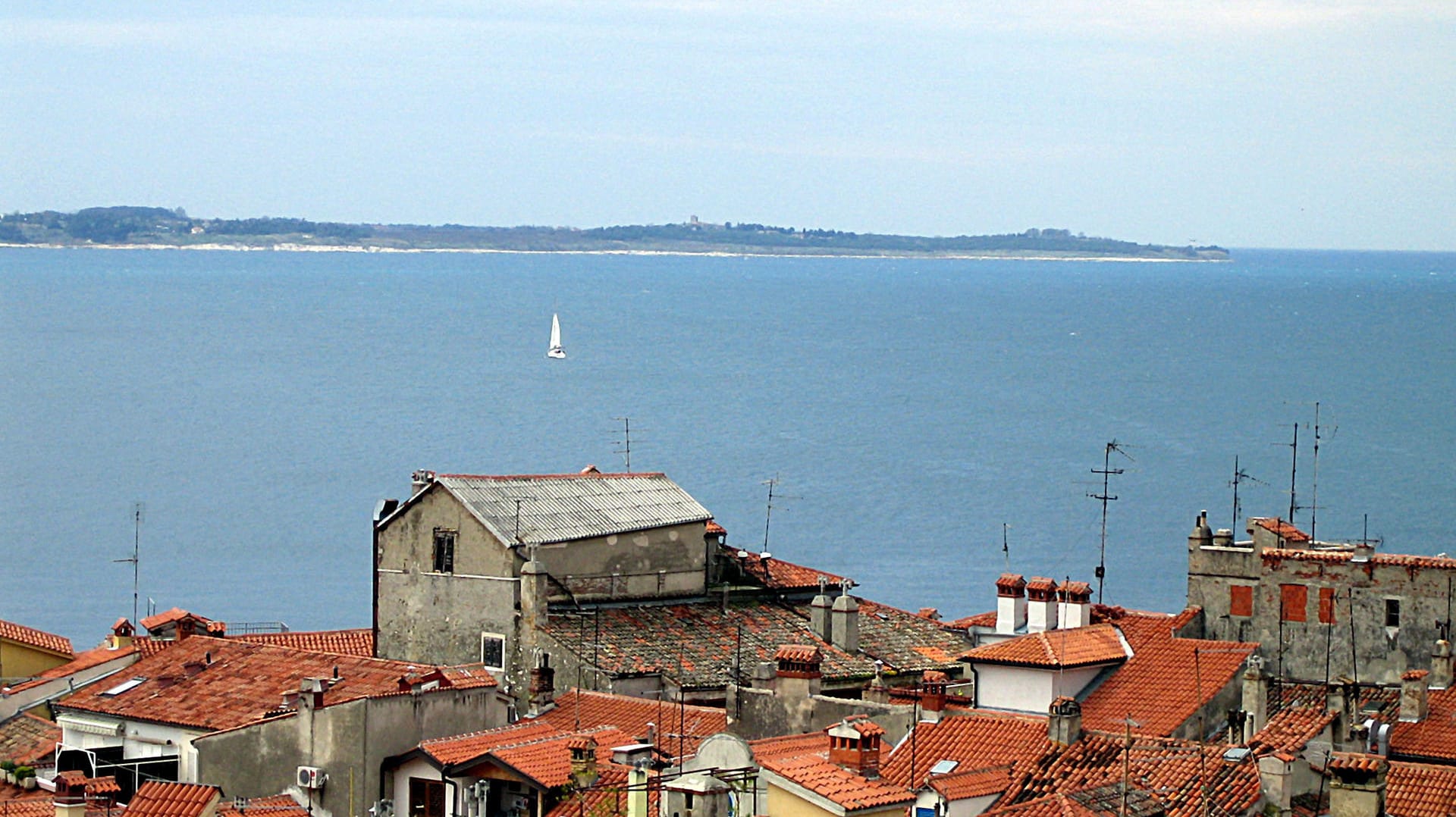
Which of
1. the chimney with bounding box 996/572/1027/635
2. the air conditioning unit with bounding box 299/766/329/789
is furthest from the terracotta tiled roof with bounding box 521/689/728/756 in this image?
the chimney with bounding box 996/572/1027/635

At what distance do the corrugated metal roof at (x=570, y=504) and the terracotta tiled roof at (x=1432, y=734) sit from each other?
12.0 m

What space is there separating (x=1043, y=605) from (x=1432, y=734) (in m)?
A: 6.27

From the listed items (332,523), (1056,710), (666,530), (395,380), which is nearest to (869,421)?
(395,380)

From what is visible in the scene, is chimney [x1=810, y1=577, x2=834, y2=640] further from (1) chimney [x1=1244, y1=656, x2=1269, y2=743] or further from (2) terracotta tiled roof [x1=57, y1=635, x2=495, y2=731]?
(1) chimney [x1=1244, y1=656, x2=1269, y2=743]

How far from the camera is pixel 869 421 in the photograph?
498 ft

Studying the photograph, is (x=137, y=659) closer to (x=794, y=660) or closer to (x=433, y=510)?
(x=433, y=510)

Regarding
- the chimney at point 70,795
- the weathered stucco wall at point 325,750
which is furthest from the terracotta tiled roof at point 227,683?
the chimney at point 70,795

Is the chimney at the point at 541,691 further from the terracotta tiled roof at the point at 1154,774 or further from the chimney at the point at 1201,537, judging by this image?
the chimney at the point at 1201,537

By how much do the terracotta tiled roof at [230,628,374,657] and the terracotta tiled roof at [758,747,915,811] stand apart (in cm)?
1635

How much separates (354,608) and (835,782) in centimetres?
6050

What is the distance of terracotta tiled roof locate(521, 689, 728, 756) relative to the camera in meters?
29.0

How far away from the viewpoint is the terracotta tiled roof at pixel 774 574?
3966cm

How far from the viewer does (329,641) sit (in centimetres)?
4031

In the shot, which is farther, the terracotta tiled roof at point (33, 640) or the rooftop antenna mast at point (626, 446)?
the rooftop antenna mast at point (626, 446)
